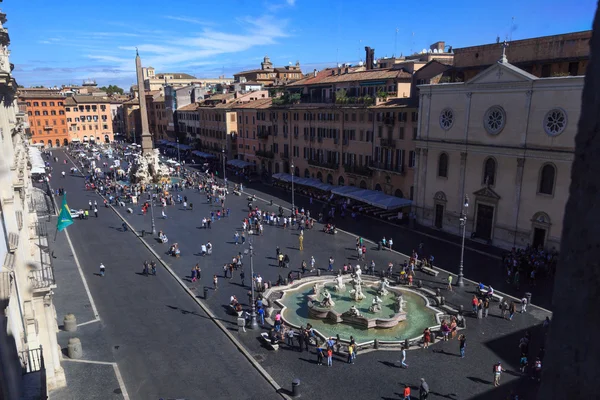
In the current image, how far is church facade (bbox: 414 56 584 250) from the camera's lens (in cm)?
2839

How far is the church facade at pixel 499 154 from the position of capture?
1118 inches

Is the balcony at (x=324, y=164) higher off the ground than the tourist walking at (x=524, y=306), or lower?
higher

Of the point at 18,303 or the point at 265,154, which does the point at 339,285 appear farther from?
the point at 265,154

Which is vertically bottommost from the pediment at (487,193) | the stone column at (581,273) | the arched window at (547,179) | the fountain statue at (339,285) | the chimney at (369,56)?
the fountain statue at (339,285)

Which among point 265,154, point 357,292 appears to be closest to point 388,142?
point 357,292

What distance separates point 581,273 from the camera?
128 inches

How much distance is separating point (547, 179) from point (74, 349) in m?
27.9

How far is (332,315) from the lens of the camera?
875 inches

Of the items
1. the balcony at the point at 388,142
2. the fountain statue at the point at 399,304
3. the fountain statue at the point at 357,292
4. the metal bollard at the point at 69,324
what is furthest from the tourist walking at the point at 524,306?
the balcony at the point at 388,142

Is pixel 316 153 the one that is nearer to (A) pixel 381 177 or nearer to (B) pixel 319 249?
(A) pixel 381 177

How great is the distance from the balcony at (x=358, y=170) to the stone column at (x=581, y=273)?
42.5 meters

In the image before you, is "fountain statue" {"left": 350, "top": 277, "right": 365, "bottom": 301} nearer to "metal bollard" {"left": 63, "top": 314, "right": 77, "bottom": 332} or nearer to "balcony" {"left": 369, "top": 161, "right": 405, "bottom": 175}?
"metal bollard" {"left": 63, "top": 314, "right": 77, "bottom": 332}

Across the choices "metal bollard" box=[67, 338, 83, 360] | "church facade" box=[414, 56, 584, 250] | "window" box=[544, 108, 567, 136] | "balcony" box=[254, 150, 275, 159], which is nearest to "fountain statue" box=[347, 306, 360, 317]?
"church facade" box=[414, 56, 584, 250]

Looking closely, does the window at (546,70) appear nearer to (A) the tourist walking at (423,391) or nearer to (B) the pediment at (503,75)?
(B) the pediment at (503,75)
